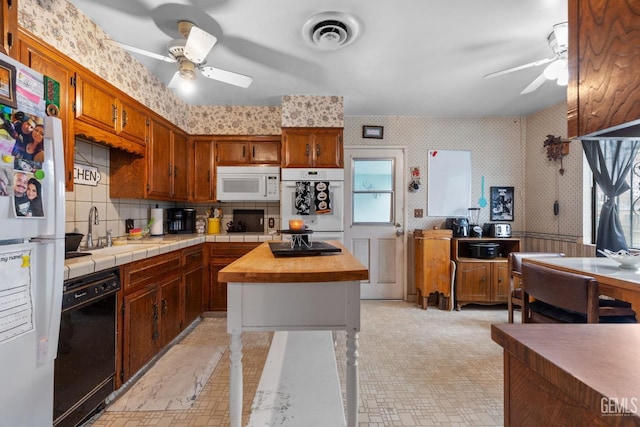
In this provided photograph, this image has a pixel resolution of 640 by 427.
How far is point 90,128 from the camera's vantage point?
6.59ft

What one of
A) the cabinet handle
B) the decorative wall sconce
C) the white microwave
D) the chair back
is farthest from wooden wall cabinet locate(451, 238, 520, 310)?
the cabinet handle

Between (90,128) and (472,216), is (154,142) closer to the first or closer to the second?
(90,128)

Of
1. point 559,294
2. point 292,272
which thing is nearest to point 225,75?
point 292,272

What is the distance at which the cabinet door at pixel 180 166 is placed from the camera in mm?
3266

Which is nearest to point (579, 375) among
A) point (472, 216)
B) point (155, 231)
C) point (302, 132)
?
point (302, 132)

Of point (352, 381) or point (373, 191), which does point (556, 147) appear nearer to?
point (373, 191)

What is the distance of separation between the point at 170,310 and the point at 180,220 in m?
1.39

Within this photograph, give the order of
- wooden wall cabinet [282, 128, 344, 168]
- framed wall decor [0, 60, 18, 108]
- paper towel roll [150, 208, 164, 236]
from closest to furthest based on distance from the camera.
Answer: framed wall decor [0, 60, 18, 108] → paper towel roll [150, 208, 164, 236] → wooden wall cabinet [282, 128, 344, 168]

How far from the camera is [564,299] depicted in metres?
1.52

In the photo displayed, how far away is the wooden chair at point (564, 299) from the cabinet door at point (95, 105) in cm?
311

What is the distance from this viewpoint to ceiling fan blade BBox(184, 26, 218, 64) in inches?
72.9

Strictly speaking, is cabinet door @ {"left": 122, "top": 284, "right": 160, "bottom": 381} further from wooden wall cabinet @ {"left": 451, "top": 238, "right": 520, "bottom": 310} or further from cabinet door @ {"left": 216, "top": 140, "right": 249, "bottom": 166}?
wooden wall cabinet @ {"left": 451, "top": 238, "right": 520, "bottom": 310}

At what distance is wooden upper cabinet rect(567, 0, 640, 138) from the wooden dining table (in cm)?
128

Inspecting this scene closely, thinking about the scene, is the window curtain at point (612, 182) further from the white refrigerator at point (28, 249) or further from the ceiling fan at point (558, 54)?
the white refrigerator at point (28, 249)
